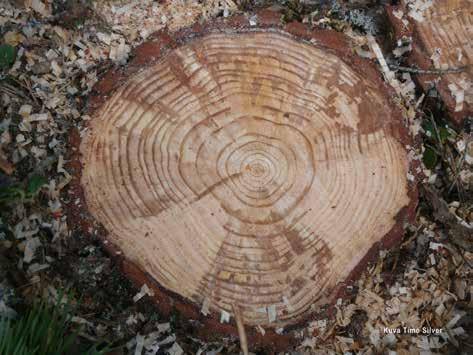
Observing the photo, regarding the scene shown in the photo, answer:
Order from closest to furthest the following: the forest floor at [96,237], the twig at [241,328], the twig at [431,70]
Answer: the twig at [241,328], the forest floor at [96,237], the twig at [431,70]

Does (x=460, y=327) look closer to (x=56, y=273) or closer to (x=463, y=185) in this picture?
(x=463, y=185)

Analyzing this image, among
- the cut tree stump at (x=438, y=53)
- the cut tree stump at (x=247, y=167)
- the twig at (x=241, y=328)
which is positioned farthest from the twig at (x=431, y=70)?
the twig at (x=241, y=328)

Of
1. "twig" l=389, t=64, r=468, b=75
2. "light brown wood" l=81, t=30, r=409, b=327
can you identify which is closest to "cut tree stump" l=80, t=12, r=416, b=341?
"light brown wood" l=81, t=30, r=409, b=327

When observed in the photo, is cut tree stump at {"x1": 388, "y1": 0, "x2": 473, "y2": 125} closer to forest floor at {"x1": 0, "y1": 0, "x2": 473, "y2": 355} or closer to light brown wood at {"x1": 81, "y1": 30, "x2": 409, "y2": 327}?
forest floor at {"x1": 0, "y1": 0, "x2": 473, "y2": 355}

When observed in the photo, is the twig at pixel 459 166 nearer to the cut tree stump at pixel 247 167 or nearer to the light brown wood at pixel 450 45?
the light brown wood at pixel 450 45

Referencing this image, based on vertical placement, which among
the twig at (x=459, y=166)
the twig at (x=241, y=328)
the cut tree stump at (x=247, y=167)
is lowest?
the twig at (x=241, y=328)

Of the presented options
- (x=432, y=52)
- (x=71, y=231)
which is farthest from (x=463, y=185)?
(x=71, y=231)
